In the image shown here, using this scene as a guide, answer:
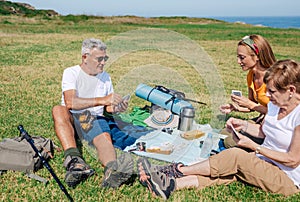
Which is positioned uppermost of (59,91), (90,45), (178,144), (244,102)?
(90,45)

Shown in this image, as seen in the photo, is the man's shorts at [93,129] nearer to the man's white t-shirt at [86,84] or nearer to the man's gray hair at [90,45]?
the man's white t-shirt at [86,84]

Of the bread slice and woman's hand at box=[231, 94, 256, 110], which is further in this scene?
woman's hand at box=[231, 94, 256, 110]

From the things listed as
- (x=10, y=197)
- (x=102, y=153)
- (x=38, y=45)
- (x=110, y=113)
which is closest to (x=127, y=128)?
(x=110, y=113)

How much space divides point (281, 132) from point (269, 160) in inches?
11.9

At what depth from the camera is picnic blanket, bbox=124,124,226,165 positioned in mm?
3959

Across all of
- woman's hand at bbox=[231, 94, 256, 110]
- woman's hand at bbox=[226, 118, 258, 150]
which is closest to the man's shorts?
woman's hand at bbox=[226, 118, 258, 150]

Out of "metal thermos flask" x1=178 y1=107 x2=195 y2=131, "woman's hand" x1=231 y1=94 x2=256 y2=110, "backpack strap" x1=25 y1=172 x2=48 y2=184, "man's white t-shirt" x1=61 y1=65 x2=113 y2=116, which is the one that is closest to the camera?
"backpack strap" x1=25 y1=172 x2=48 y2=184

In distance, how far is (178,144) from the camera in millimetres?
4348

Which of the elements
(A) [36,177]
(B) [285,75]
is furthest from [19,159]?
(B) [285,75]

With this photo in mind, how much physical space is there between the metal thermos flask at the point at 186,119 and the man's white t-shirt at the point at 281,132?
1.60 metres

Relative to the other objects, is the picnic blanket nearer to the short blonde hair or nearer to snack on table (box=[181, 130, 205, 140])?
snack on table (box=[181, 130, 205, 140])

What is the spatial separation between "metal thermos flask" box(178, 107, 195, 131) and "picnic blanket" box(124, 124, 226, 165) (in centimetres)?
10

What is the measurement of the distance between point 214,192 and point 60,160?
1612mm

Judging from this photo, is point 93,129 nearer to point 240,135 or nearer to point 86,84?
point 86,84
